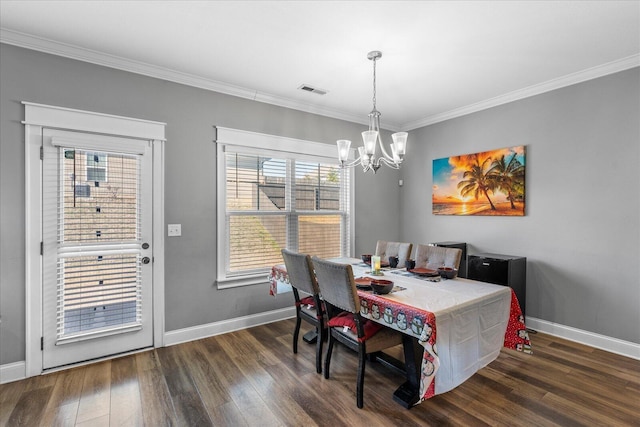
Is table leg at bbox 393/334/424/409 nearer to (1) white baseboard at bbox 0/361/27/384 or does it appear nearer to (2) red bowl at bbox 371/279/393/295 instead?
(2) red bowl at bbox 371/279/393/295

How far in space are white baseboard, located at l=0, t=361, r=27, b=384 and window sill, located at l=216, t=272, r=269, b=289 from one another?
161cm

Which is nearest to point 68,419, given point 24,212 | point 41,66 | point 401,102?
point 24,212

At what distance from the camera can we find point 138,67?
9.62 ft

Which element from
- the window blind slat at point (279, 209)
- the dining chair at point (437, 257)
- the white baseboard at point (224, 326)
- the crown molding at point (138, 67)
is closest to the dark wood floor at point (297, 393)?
the white baseboard at point (224, 326)

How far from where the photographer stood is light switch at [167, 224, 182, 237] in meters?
3.11

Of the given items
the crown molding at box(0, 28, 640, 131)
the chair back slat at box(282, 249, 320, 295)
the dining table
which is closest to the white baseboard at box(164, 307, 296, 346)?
the chair back slat at box(282, 249, 320, 295)

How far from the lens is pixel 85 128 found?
2699 millimetres

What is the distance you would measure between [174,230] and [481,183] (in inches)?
144

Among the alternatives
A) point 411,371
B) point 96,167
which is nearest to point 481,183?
point 411,371

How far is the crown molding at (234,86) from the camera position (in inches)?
100

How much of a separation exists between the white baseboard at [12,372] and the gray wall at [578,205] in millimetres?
4741

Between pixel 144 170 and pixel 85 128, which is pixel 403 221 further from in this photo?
pixel 85 128

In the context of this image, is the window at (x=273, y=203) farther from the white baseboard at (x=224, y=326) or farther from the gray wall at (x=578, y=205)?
the gray wall at (x=578, y=205)

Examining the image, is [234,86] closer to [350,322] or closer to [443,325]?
[350,322]
